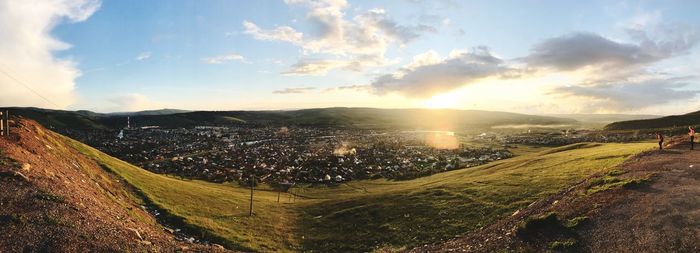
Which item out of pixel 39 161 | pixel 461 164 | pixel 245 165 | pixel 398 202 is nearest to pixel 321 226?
pixel 398 202

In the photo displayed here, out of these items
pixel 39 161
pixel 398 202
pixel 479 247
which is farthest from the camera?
pixel 398 202

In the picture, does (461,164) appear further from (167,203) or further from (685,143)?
(167,203)

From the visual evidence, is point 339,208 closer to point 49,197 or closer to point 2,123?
point 49,197

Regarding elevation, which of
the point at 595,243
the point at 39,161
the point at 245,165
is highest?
the point at 39,161

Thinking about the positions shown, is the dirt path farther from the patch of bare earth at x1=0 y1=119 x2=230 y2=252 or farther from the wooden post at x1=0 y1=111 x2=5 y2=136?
the wooden post at x1=0 y1=111 x2=5 y2=136

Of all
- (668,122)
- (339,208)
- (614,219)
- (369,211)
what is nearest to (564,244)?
(614,219)

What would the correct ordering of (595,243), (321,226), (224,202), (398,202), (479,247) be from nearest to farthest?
1. (595,243)
2. (479,247)
3. (321,226)
4. (398,202)
5. (224,202)
